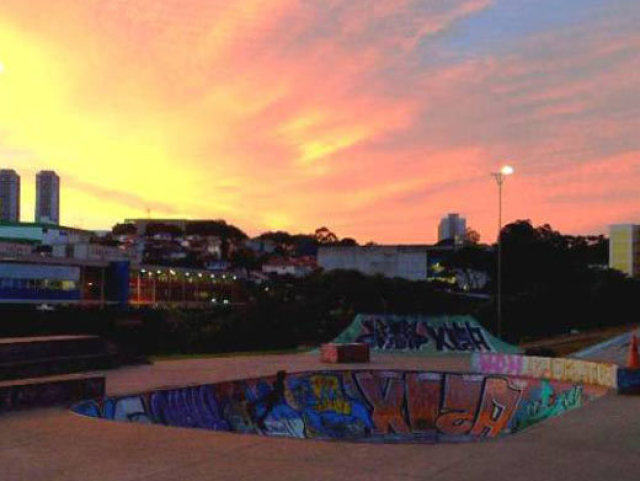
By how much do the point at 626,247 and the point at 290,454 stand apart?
116m

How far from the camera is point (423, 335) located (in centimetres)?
2962

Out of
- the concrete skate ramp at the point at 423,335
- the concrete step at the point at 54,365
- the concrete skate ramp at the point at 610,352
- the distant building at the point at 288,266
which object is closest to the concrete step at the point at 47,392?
the concrete step at the point at 54,365

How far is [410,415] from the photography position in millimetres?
22922

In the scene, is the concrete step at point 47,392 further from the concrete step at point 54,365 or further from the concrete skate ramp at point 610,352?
the concrete skate ramp at point 610,352

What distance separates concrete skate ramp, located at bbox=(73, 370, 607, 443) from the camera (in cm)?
1969

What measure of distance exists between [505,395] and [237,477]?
14.8 metres

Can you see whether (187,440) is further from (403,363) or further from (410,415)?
(403,363)

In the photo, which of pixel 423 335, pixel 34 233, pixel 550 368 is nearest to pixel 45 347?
pixel 550 368

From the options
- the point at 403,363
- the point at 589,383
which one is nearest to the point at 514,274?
the point at 403,363

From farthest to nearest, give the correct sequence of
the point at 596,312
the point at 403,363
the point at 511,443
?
the point at 596,312
the point at 403,363
the point at 511,443

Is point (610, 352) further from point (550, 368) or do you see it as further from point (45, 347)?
point (45, 347)

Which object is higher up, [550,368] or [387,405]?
[550,368]

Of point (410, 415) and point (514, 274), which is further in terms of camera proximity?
point (514, 274)

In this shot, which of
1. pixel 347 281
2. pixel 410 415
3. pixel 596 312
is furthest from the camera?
pixel 347 281
